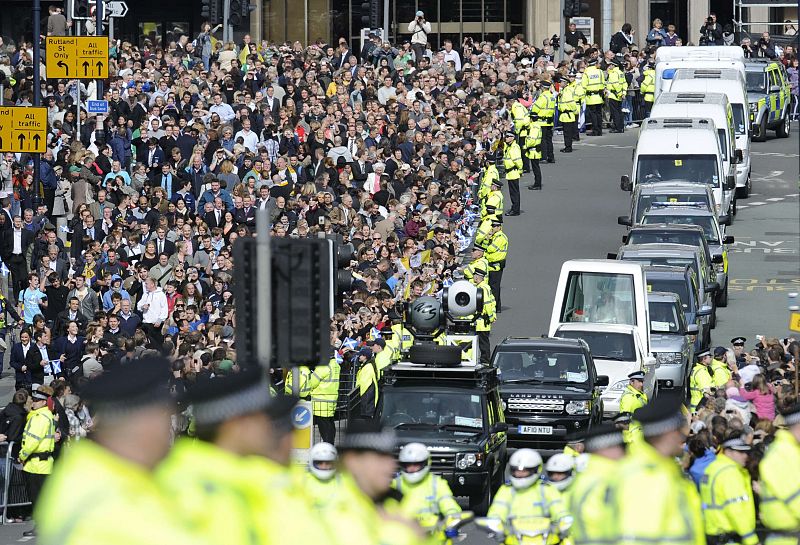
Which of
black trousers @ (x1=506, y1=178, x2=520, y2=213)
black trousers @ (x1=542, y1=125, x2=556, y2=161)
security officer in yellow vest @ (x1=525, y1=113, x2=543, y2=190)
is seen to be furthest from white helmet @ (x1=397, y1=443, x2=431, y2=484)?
black trousers @ (x1=542, y1=125, x2=556, y2=161)

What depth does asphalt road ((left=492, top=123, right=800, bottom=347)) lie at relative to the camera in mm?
29234

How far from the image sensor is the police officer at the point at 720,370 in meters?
22.1

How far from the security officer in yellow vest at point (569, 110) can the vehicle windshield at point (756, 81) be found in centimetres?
522

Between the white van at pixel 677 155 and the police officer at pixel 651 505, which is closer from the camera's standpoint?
the police officer at pixel 651 505

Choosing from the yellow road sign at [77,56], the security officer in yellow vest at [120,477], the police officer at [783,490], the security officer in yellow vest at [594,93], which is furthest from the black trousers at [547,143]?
the security officer in yellow vest at [120,477]

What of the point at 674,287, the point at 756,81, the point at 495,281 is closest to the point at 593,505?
the point at 674,287

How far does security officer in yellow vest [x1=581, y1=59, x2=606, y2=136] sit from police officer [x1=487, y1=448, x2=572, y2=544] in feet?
103

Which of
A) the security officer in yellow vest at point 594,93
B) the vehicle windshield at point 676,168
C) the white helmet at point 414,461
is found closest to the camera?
the white helmet at point 414,461

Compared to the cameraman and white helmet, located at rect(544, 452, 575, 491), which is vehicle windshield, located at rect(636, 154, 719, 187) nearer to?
the cameraman

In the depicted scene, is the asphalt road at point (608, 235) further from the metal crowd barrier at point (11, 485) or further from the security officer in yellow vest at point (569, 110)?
the metal crowd barrier at point (11, 485)

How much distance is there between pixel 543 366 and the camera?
71.7 feet

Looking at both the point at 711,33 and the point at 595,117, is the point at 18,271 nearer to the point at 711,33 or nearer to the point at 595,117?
the point at 595,117

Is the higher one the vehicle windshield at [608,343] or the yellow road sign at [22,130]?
the yellow road sign at [22,130]

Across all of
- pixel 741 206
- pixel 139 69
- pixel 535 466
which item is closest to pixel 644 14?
pixel 741 206
